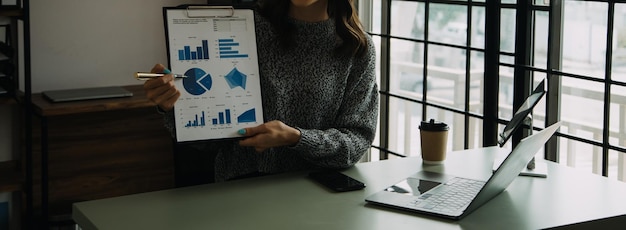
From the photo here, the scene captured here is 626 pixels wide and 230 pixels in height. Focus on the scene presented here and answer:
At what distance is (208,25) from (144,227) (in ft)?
1.90

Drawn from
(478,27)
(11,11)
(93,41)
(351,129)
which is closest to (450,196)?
(351,129)

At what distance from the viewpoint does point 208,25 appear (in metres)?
2.11

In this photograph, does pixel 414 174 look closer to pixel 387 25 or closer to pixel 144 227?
pixel 144 227

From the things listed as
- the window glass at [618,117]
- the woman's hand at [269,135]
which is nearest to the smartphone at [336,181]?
the woman's hand at [269,135]

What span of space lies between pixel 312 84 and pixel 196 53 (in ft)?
1.17

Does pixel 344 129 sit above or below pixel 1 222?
above

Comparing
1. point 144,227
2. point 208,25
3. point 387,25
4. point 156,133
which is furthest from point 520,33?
point 156,133

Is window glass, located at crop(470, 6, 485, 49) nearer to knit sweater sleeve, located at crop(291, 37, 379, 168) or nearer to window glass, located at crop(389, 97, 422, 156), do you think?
window glass, located at crop(389, 97, 422, 156)

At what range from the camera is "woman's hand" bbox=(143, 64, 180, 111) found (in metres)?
2.01

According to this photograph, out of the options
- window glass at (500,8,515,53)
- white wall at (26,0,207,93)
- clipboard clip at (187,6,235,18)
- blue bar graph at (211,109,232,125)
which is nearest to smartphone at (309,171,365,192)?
blue bar graph at (211,109,232,125)

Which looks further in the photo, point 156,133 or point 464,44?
point 156,133

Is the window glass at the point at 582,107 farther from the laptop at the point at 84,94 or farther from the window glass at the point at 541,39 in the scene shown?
the laptop at the point at 84,94

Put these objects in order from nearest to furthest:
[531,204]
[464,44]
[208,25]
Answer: [531,204], [208,25], [464,44]

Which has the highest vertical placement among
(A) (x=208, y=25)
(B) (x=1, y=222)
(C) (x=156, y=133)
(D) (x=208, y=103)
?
(A) (x=208, y=25)
